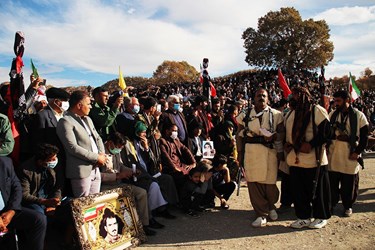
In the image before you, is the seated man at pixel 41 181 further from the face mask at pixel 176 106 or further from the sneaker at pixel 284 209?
the sneaker at pixel 284 209

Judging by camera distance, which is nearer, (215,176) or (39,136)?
(39,136)

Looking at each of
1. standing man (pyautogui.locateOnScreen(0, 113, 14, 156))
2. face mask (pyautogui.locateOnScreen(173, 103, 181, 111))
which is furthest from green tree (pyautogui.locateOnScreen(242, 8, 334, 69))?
standing man (pyautogui.locateOnScreen(0, 113, 14, 156))

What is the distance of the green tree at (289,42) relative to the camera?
1795 inches

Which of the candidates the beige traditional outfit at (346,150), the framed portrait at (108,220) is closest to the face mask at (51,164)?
the framed portrait at (108,220)

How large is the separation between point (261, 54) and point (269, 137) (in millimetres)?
44454

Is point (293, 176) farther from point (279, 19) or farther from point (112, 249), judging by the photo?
point (279, 19)

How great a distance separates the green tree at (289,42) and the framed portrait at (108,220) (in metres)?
45.1

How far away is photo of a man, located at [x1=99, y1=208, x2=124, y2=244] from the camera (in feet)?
13.1

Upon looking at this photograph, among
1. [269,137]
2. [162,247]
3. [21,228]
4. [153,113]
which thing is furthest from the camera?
[153,113]

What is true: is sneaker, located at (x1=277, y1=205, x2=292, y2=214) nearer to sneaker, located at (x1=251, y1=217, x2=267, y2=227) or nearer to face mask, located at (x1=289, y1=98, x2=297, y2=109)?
sneaker, located at (x1=251, y1=217, x2=267, y2=227)

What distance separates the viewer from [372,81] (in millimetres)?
61125

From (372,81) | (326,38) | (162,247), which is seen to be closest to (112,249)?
(162,247)

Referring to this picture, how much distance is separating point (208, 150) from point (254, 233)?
2.15m

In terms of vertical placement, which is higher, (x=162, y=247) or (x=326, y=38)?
(x=326, y=38)
